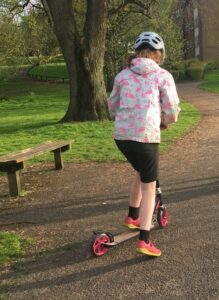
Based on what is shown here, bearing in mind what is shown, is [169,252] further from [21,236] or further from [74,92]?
[74,92]

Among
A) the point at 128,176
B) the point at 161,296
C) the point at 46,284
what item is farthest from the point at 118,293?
the point at 128,176

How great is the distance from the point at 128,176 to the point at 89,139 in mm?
4733

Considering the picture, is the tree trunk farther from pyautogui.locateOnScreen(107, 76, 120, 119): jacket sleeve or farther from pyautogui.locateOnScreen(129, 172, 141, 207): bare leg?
pyautogui.locateOnScreen(107, 76, 120, 119): jacket sleeve

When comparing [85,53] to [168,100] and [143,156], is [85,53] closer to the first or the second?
[168,100]

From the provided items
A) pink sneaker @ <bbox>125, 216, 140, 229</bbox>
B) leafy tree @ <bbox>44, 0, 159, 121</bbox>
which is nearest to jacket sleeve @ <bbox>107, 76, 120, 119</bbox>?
pink sneaker @ <bbox>125, 216, 140, 229</bbox>

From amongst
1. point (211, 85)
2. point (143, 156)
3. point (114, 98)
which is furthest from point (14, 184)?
point (211, 85)

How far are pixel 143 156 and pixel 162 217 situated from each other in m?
1.03

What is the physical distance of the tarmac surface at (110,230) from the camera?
3.79 meters

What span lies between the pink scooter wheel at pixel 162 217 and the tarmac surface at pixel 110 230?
0.08m

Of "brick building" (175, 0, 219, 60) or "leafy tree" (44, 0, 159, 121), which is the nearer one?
"leafy tree" (44, 0, 159, 121)

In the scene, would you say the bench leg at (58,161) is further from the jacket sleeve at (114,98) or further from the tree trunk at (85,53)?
the tree trunk at (85,53)

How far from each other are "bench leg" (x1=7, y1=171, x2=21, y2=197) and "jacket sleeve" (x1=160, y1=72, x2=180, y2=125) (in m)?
3.13

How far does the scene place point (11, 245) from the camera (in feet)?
16.0

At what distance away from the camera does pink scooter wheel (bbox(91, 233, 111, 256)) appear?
4352mm
